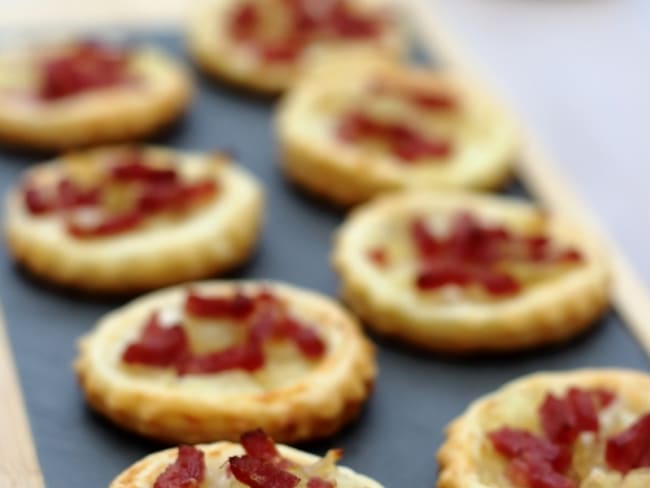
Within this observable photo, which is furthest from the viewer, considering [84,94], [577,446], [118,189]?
[84,94]

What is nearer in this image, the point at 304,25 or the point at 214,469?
the point at 214,469

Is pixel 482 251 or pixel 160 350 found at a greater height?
pixel 482 251

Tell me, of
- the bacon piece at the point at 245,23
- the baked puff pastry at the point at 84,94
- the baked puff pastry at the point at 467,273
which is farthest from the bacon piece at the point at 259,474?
the bacon piece at the point at 245,23

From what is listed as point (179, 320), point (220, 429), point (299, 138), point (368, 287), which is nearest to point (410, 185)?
point (299, 138)

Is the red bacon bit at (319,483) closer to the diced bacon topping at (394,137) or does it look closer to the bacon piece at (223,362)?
the bacon piece at (223,362)

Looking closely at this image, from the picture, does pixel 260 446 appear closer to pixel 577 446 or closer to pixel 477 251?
pixel 577 446

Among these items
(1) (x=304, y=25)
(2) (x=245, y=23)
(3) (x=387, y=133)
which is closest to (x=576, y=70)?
(1) (x=304, y=25)
